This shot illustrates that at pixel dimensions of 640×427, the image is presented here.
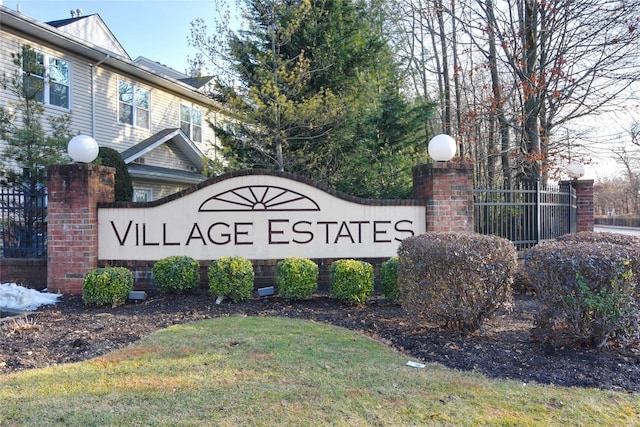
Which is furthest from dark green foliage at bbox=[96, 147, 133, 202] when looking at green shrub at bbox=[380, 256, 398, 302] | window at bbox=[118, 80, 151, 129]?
green shrub at bbox=[380, 256, 398, 302]

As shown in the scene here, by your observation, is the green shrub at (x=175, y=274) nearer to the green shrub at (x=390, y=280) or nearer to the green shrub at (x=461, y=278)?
the green shrub at (x=390, y=280)

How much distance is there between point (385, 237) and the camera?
273 inches

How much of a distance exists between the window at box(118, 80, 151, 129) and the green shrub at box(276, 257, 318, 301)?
34.9 ft

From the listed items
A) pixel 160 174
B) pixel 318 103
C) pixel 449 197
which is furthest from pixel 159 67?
pixel 449 197

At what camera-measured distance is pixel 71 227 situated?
6.75 m

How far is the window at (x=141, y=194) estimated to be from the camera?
1387cm

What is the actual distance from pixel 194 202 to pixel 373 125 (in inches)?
179

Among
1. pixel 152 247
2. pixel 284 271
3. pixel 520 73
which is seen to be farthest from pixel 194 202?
pixel 520 73

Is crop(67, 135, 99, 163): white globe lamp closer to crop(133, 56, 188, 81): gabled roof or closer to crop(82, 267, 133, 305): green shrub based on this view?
crop(82, 267, 133, 305): green shrub

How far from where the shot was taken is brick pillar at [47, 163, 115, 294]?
673 cm

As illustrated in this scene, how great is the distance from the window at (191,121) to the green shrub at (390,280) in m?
12.8

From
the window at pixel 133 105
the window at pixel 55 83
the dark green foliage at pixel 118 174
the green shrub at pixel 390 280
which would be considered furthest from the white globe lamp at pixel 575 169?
the window at pixel 133 105

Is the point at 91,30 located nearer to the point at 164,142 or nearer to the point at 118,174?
the point at 164,142

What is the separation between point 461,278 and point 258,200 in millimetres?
3553
